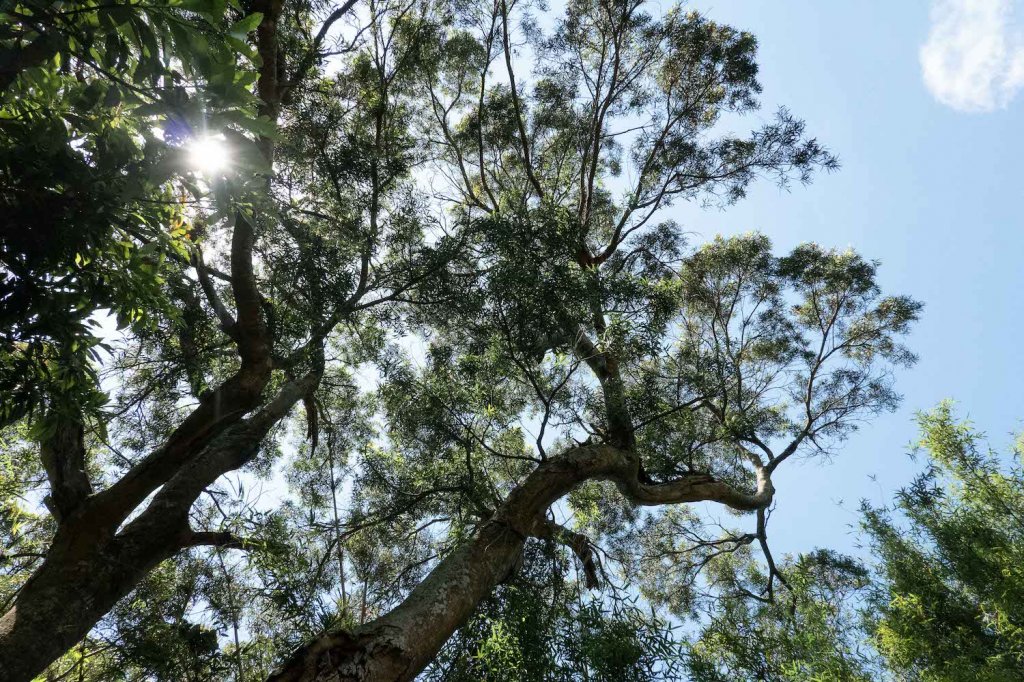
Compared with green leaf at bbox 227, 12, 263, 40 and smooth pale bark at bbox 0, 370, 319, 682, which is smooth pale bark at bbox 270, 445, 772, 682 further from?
green leaf at bbox 227, 12, 263, 40

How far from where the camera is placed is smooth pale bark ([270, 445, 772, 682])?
243 cm

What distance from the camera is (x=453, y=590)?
3064 millimetres

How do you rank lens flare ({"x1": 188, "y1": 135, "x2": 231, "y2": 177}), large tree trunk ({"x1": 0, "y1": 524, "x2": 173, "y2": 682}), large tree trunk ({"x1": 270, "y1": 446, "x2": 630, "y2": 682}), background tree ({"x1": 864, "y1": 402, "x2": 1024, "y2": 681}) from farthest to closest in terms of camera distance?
1. background tree ({"x1": 864, "y1": 402, "x2": 1024, "y2": 681})
2. large tree trunk ({"x1": 0, "y1": 524, "x2": 173, "y2": 682})
3. large tree trunk ({"x1": 270, "y1": 446, "x2": 630, "y2": 682})
4. lens flare ({"x1": 188, "y1": 135, "x2": 231, "y2": 177})

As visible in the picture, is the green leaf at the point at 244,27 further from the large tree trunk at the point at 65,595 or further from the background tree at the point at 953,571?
the background tree at the point at 953,571

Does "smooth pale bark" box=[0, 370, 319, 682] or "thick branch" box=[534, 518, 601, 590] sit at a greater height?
"thick branch" box=[534, 518, 601, 590]

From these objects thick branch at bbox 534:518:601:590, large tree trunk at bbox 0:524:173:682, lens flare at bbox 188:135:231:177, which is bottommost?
large tree trunk at bbox 0:524:173:682

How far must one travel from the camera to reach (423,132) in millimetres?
8453

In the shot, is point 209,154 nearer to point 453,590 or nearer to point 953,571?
point 453,590

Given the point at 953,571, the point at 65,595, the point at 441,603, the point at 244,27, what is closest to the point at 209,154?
the point at 244,27

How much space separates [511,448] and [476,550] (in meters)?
3.61

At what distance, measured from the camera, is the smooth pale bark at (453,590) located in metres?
2.43

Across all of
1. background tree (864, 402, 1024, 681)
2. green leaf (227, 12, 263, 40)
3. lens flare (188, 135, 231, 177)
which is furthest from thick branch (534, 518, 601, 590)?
green leaf (227, 12, 263, 40)

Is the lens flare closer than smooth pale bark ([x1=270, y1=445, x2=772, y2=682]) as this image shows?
Yes

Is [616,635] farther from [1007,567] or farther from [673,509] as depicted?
[673,509]
